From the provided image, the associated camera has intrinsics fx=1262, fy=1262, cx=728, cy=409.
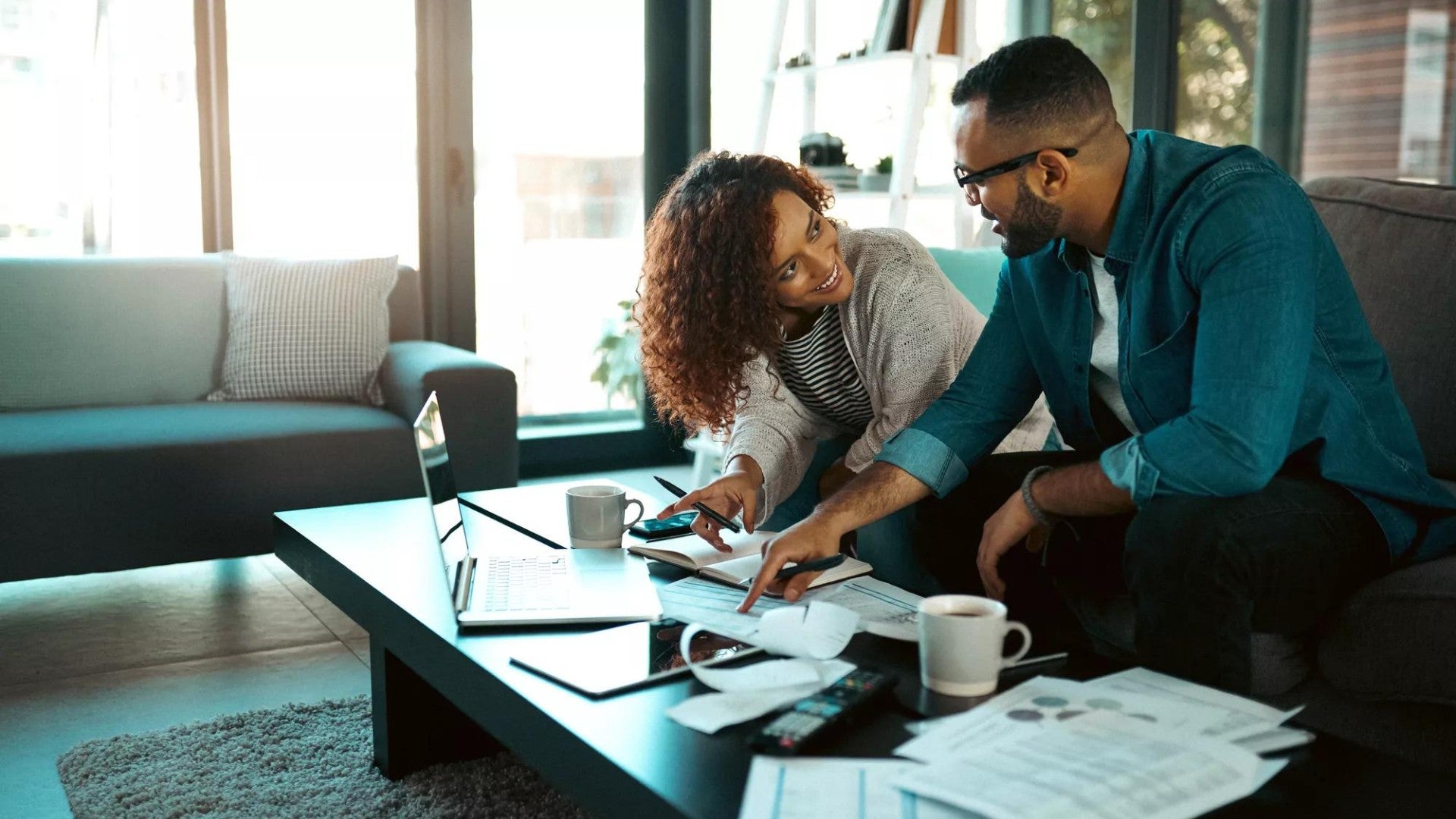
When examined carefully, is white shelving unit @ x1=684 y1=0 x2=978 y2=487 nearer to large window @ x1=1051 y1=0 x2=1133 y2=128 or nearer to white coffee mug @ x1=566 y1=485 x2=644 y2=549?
large window @ x1=1051 y1=0 x2=1133 y2=128

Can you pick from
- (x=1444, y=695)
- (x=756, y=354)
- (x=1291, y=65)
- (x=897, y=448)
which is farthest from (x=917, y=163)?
(x=1444, y=695)

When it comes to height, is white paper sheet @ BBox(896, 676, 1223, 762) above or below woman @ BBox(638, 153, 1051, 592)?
below

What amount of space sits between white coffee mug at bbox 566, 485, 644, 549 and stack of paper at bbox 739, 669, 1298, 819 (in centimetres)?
75

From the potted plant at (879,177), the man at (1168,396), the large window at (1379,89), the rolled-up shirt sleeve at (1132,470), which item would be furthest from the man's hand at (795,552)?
the large window at (1379,89)

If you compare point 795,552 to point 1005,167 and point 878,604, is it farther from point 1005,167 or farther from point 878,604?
point 1005,167

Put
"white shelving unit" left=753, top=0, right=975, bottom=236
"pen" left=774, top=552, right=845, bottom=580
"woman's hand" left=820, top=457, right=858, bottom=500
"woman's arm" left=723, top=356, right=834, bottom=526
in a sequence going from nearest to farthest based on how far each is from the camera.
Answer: "pen" left=774, top=552, right=845, bottom=580, "woman's arm" left=723, top=356, right=834, bottom=526, "woman's hand" left=820, top=457, right=858, bottom=500, "white shelving unit" left=753, top=0, right=975, bottom=236

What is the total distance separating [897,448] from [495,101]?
8.99 feet

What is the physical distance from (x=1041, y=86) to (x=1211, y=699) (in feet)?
2.54

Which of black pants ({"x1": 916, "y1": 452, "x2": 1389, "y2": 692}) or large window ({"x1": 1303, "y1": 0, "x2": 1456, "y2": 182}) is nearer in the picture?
black pants ({"x1": 916, "y1": 452, "x2": 1389, "y2": 692})

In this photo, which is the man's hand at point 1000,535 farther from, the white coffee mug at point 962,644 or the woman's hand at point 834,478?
the woman's hand at point 834,478

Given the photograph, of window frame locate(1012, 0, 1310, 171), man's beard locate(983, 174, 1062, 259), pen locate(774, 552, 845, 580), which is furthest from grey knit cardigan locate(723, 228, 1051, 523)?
window frame locate(1012, 0, 1310, 171)

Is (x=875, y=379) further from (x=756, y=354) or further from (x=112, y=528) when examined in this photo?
(x=112, y=528)

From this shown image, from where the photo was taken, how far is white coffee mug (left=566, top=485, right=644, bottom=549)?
171cm

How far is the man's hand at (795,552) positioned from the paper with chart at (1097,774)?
1.44 ft
